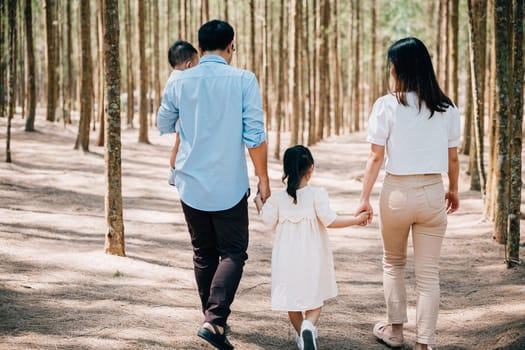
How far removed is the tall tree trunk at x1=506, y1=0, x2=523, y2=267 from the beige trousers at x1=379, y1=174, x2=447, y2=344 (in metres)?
2.69

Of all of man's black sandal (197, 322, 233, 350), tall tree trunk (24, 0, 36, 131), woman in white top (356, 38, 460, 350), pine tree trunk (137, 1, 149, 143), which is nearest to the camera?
man's black sandal (197, 322, 233, 350)

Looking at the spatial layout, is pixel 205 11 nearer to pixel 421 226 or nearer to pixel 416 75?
pixel 416 75

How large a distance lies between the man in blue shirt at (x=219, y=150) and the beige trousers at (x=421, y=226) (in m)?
0.82

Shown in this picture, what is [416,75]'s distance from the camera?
Answer: 4.20 metres

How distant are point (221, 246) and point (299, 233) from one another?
51 centimetres

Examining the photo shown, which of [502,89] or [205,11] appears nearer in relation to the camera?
[502,89]

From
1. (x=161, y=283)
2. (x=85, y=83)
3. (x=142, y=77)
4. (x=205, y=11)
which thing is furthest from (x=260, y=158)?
(x=205, y=11)

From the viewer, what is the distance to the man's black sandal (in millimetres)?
3986

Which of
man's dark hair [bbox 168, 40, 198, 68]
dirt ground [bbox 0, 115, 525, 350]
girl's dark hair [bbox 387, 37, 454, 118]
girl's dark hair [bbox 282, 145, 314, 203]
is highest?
man's dark hair [bbox 168, 40, 198, 68]

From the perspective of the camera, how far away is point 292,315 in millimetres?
4371

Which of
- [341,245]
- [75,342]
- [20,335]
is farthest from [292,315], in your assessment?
[341,245]

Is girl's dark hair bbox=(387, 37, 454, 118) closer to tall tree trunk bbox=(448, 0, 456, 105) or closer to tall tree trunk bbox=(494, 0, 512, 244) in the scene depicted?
tall tree trunk bbox=(494, 0, 512, 244)

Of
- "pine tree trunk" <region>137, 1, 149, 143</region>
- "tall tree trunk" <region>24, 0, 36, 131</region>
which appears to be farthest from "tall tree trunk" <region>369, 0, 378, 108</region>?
"tall tree trunk" <region>24, 0, 36, 131</region>

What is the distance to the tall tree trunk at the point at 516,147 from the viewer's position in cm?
665
